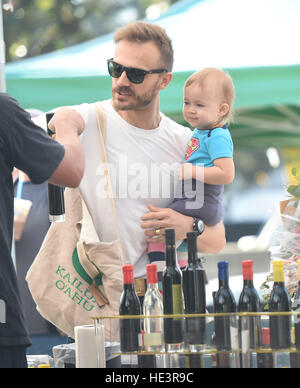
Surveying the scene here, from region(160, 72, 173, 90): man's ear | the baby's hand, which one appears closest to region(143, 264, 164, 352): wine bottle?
the baby's hand

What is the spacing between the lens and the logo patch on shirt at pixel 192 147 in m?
2.52

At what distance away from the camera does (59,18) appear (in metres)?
8.48

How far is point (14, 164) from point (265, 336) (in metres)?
0.78

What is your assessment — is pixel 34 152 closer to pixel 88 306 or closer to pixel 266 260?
pixel 88 306

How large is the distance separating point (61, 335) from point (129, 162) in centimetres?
140

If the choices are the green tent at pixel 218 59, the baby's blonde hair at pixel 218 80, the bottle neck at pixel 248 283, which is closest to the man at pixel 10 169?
the bottle neck at pixel 248 283

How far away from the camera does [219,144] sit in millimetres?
2469

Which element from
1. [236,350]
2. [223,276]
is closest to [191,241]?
[223,276]

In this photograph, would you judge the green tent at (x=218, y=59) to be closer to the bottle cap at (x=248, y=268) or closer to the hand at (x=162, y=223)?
the hand at (x=162, y=223)

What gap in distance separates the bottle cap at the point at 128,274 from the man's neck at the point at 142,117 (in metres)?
0.61

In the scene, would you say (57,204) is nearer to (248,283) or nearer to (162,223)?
(162,223)

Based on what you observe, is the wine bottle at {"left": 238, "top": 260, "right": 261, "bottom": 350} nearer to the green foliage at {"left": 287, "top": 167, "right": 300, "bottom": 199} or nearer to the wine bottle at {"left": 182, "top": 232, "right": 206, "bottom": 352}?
the wine bottle at {"left": 182, "top": 232, "right": 206, "bottom": 352}

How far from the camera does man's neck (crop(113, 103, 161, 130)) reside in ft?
8.32

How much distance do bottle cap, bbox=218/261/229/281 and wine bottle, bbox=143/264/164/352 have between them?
18 centimetres
